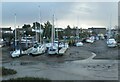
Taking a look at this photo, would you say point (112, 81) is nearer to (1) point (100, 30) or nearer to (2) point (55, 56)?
(2) point (55, 56)

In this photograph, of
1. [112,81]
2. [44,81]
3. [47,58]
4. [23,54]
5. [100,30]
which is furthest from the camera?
[100,30]

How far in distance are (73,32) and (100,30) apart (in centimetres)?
5643

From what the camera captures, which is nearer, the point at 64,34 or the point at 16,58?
the point at 16,58

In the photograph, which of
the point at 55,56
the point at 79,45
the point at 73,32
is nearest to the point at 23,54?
the point at 55,56

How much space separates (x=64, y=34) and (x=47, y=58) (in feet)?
234

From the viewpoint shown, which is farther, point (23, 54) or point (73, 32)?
point (73, 32)

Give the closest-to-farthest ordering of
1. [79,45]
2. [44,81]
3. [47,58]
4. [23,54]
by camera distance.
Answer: [44,81]
[47,58]
[23,54]
[79,45]

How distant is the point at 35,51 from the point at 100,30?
131813 mm

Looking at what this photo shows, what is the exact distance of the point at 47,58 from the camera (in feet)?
188

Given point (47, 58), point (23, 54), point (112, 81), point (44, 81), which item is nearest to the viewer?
point (44, 81)

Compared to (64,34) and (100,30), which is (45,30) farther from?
(100,30)

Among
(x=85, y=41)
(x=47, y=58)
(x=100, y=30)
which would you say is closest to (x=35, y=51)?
(x=47, y=58)

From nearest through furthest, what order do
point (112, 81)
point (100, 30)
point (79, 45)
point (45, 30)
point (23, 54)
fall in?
point (112, 81) → point (23, 54) → point (79, 45) → point (45, 30) → point (100, 30)

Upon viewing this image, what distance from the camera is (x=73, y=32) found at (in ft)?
453
